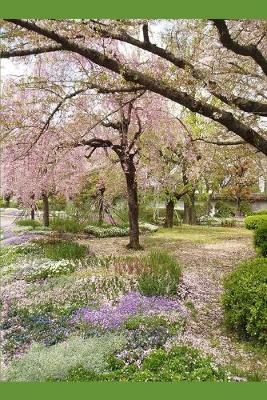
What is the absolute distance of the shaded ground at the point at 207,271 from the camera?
5.03 metres

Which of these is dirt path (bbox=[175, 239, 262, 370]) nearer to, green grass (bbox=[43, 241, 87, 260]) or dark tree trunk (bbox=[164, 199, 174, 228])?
dark tree trunk (bbox=[164, 199, 174, 228])

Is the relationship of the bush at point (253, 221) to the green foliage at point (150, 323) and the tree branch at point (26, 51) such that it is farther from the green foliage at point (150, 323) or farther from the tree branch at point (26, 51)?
the tree branch at point (26, 51)

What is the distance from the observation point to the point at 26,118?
8.10 meters

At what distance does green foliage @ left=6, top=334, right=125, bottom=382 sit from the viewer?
180 inches

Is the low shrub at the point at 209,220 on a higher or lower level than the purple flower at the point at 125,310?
higher

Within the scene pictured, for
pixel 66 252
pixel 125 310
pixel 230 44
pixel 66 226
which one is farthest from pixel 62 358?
pixel 66 226

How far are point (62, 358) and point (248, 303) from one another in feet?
7.06

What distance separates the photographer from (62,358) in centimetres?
480

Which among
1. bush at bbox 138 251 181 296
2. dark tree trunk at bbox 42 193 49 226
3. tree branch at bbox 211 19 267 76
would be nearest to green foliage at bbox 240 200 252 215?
bush at bbox 138 251 181 296

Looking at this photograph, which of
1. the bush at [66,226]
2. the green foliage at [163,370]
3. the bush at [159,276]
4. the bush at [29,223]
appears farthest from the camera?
the bush at [29,223]

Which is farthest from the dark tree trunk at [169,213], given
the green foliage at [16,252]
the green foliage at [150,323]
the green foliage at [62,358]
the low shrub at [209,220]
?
the green foliage at [62,358]

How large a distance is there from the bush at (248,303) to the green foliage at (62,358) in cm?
138

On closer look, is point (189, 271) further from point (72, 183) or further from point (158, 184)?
point (72, 183)

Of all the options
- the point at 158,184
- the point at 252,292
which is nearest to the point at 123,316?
the point at 252,292
